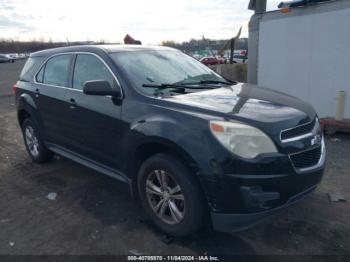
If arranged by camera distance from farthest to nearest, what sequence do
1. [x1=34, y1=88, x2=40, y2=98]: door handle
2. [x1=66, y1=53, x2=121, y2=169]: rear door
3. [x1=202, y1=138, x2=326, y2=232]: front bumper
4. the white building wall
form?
1. the white building wall
2. [x1=34, y1=88, x2=40, y2=98]: door handle
3. [x1=66, y1=53, x2=121, y2=169]: rear door
4. [x1=202, y1=138, x2=326, y2=232]: front bumper

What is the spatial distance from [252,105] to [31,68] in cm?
383

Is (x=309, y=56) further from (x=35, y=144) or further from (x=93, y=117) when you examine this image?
(x=35, y=144)

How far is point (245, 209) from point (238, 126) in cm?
68

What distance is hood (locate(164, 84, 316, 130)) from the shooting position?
9.93 feet

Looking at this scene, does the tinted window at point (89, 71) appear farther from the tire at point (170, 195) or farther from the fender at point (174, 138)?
the tire at point (170, 195)

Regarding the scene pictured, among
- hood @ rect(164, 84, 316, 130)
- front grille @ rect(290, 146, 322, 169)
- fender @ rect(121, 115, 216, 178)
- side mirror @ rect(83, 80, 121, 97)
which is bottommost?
front grille @ rect(290, 146, 322, 169)

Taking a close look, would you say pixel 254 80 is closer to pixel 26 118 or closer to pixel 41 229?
pixel 26 118

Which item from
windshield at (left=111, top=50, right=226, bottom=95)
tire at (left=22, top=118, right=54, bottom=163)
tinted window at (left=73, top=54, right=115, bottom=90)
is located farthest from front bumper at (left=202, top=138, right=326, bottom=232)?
tire at (left=22, top=118, right=54, bottom=163)

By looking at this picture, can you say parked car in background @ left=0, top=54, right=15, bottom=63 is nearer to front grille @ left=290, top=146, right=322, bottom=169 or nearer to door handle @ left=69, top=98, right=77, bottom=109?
door handle @ left=69, top=98, right=77, bottom=109

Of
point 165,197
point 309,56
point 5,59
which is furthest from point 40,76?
point 5,59

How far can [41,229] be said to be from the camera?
362 cm

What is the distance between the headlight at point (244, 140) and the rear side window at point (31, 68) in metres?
3.62

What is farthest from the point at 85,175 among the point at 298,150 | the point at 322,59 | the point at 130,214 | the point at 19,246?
the point at 322,59

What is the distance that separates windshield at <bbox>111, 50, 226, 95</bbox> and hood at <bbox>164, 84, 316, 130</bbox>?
1.27 feet
